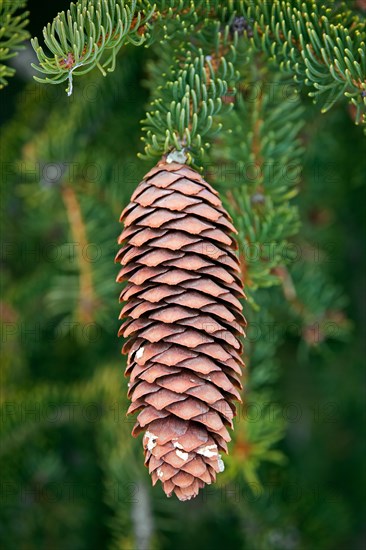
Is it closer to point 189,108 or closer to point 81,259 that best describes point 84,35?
point 189,108

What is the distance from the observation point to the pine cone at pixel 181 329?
0.63 meters

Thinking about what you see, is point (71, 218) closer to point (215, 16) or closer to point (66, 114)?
point (66, 114)

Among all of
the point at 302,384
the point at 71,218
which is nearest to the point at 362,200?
the point at 302,384

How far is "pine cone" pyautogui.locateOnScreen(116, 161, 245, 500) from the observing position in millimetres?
626

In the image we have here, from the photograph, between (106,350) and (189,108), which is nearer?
(189,108)

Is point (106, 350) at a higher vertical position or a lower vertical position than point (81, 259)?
lower

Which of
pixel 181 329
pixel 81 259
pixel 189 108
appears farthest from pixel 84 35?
pixel 81 259

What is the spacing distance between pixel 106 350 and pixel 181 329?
0.68 meters

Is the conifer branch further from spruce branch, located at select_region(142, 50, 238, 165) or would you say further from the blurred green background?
spruce branch, located at select_region(142, 50, 238, 165)

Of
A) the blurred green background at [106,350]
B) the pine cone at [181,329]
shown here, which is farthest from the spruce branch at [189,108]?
the blurred green background at [106,350]

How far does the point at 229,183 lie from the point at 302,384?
745mm

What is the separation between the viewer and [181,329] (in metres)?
0.64

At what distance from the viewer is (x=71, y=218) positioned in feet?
3.63

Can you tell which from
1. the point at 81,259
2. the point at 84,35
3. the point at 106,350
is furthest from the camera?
the point at 106,350
